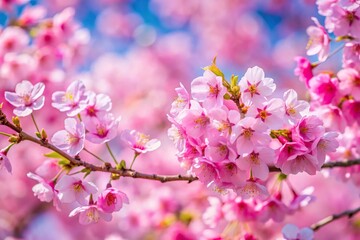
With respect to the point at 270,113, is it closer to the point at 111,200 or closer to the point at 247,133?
the point at 247,133

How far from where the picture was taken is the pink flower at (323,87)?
6.96ft

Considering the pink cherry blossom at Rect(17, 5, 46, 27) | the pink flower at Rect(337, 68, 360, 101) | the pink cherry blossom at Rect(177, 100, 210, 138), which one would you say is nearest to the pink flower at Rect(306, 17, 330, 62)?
the pink flower at Rect(337, 68, 360, 101)

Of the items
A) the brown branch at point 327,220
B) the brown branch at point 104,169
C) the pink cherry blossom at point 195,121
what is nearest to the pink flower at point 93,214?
the brown branch at point 104,169

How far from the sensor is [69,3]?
7.54 m

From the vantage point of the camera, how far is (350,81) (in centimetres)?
212

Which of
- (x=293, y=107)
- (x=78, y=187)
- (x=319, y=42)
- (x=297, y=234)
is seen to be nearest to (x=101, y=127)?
(x=78, y=187)

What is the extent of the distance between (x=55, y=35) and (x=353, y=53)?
2.14 meters

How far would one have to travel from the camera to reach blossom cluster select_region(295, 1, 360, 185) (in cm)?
204

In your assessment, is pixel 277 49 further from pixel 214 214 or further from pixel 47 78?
pixel 214 214

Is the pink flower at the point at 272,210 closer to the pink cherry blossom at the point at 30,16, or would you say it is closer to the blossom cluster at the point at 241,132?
the blossom cluster at the point at 241,132

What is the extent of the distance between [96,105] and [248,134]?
65cm

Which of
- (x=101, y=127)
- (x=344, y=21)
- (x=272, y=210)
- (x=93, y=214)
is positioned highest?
(x=344, y=21)

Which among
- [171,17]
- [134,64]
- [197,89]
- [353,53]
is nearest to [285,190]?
[353,53]

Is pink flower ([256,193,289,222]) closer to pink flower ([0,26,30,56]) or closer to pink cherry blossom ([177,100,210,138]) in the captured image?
pink cherry blossom ([177,100,210,138])
